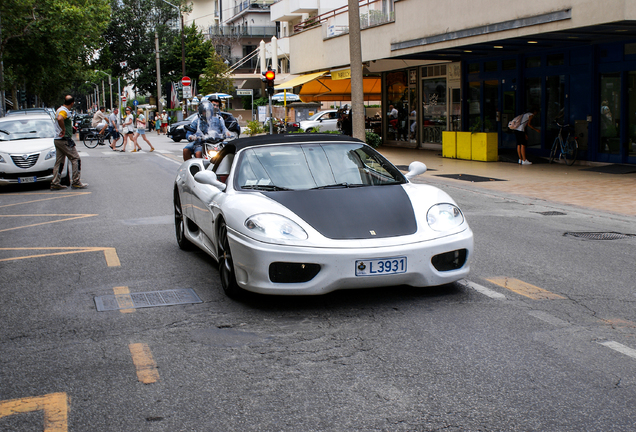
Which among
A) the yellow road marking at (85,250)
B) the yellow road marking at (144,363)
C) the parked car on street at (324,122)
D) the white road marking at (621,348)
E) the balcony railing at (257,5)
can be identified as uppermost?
the balcony railing at (257,5)

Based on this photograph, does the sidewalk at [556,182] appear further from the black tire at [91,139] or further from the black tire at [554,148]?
the black tire at [91,139]

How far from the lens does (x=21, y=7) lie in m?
34.2

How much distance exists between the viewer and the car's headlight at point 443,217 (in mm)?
5758

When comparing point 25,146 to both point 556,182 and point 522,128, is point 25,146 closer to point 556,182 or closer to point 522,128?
point 556,182

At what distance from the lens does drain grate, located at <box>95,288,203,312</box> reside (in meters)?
5.83

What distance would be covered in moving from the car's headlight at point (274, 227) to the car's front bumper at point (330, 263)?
0.31ft

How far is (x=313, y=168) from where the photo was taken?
647 cm

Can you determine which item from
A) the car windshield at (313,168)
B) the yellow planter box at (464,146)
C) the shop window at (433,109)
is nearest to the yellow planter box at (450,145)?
the yellow planter box at (464,146)

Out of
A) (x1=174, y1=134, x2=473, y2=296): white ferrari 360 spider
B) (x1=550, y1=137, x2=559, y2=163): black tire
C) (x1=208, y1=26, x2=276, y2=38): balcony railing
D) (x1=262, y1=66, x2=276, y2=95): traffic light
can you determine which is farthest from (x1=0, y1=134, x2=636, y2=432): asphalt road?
(x1=208, y1=26, x2=276, y2=38): balcony railing

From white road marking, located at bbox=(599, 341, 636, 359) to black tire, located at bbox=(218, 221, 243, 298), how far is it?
110 inches

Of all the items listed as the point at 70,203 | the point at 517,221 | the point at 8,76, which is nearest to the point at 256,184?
the point at 517,221

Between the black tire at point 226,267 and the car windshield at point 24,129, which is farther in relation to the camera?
the car windshield at point 24,129

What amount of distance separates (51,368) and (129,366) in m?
0.48

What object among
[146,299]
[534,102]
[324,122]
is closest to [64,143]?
[146,299]
